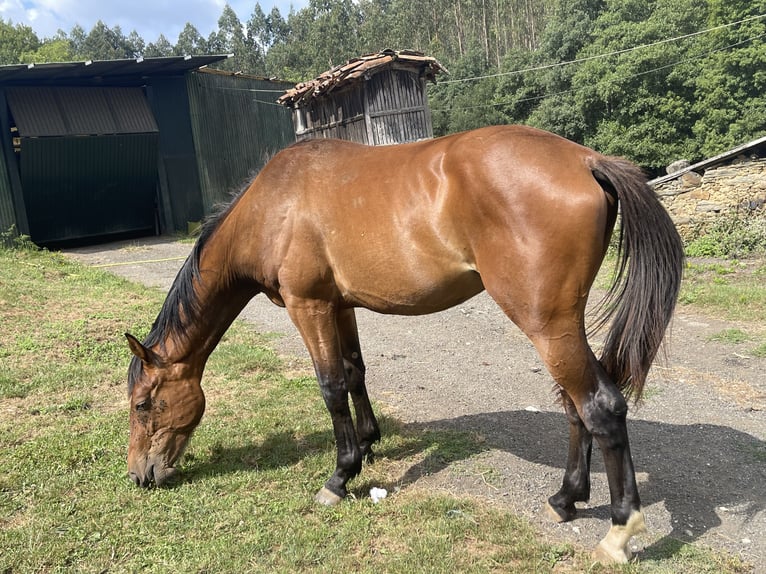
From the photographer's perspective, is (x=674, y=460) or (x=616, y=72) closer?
(x=674, y=460)

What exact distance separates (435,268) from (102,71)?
13223 millimetres

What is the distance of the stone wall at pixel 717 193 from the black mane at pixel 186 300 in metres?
9.57

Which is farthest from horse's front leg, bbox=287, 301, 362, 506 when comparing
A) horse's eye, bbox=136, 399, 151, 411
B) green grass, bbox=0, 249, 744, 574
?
horse's eye, bbox=136, 399, 151, 411

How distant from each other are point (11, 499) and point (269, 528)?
170 centimetres

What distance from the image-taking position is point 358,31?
2104 inches

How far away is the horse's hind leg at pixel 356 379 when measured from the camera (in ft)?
12.5

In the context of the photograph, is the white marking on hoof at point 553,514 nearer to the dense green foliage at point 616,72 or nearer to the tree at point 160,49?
the dense green foliage at point 616,72

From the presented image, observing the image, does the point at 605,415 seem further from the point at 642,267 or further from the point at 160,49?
the point at 160,49

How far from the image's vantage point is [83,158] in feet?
43.8

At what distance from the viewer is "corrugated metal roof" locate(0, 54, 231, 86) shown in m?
11.9

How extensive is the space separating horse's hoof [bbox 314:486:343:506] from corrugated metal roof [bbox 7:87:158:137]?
1282cm

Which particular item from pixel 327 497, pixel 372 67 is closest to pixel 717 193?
pixel 372 67

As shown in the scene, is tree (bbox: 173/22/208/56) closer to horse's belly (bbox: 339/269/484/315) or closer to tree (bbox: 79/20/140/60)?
tree (bbox: 79/20/140/60)

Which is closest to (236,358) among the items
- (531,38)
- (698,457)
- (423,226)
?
(423,226)
